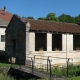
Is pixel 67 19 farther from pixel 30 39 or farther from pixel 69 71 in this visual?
pixel 69 71

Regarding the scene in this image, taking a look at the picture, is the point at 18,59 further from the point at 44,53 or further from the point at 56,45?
the point at 56,45

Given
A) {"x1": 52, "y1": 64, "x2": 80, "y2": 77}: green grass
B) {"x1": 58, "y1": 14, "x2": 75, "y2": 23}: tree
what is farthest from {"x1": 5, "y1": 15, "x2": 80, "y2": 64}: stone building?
{"x1": 58, "y1": 14, "x2": 75, "y2": 23}: tree

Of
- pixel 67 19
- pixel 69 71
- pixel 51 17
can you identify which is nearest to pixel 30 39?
pixel 69 71

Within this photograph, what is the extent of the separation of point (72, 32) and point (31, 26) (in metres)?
5.10

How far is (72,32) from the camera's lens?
25922mm

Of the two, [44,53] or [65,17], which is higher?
[65,17]

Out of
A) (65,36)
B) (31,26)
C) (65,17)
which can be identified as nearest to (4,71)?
(31,26)

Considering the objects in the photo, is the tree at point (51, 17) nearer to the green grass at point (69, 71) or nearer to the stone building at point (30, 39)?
the stone building at point (30, 39)

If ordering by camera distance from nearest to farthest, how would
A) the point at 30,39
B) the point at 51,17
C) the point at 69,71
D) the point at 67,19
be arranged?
1. the point at 69,71
2. the point at 30,39
3. the point at 51,17
4. the point at 67,19

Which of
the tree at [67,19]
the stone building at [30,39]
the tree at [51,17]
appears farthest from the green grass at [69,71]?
the tree at [67,19]

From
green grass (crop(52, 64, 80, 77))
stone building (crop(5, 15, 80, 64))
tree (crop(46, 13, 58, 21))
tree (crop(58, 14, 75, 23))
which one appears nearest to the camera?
green grass (crop(52, 64, 80, 77))

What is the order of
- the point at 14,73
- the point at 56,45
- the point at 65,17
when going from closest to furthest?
the point at 14,73 < the point at 56,45 < the point at 65,17

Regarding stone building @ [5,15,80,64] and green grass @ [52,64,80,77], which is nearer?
green grass @ [52,64,80,77]

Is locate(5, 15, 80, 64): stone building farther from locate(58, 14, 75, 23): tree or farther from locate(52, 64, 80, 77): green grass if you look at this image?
locate(58, 14, 75, 23): tree
